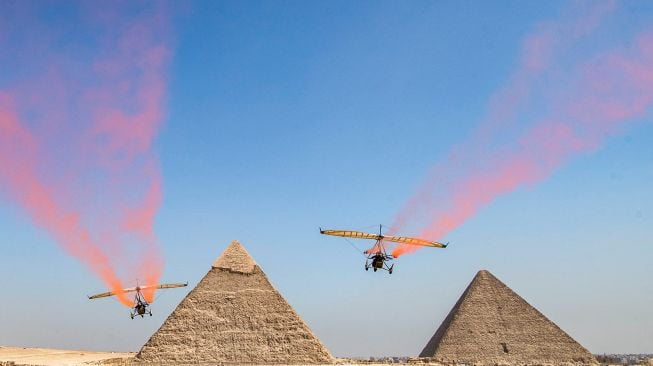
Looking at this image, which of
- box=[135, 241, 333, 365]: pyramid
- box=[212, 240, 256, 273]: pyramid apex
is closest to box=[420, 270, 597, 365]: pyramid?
box=[135, 241, 333, 365]: pyramid

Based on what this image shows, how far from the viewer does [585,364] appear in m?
44.4

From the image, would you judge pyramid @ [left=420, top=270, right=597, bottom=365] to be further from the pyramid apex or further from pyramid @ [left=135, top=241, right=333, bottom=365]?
the pyramid apex

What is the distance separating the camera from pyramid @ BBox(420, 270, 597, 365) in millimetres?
44969

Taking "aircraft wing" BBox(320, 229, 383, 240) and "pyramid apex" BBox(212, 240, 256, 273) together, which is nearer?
"aircraft wing" BBox(320, 229, 383, 240)

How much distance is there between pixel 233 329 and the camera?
42.8m

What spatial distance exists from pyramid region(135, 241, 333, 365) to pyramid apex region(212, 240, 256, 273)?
0.11 meters

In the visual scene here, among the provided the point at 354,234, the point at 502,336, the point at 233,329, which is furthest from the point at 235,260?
the point at 502,336

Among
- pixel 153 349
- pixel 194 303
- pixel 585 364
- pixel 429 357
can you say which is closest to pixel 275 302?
pixel 194 303

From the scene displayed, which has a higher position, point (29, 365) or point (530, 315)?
point (530, 315)

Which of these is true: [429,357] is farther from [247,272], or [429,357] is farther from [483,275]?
[247,272]

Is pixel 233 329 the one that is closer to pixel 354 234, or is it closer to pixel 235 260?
pixel 235 260

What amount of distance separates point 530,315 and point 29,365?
1596 inches

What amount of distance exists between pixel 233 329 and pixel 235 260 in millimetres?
5363

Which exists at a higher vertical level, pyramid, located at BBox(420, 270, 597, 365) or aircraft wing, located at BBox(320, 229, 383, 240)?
aircraft wing, located at BBox(320, 229, 383, 240)
